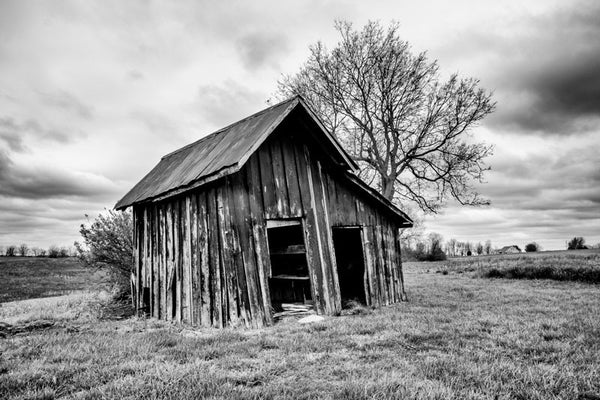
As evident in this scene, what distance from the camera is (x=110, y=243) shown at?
13.0 metres

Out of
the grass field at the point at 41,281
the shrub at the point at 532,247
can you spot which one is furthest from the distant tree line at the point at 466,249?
the grass field at the point at 41,281

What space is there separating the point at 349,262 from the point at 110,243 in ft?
27.2

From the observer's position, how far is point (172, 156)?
1357cm

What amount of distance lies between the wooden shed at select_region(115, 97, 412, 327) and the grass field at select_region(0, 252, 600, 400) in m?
1.13

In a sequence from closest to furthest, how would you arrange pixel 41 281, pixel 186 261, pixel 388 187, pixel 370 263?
pixel 186 261, pixel 370 263, pixel 388 187, pixel 41 281

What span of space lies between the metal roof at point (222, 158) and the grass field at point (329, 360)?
318 cm

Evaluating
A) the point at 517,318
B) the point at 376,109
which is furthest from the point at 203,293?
the point at 376,109

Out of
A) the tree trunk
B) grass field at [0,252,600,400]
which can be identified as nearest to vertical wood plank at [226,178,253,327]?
grass field at [0,252,600,400]

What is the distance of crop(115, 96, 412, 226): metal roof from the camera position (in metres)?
7.99

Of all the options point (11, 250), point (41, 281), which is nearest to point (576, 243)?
point (41, 281)

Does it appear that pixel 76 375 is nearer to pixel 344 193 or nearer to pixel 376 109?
pixel 344 193

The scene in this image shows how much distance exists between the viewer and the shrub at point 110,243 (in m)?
12.9

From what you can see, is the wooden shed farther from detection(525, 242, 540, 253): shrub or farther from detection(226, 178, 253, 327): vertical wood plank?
detection(525, 242, 540, 253): shrub

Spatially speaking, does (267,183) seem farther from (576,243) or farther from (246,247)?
(576,243)
